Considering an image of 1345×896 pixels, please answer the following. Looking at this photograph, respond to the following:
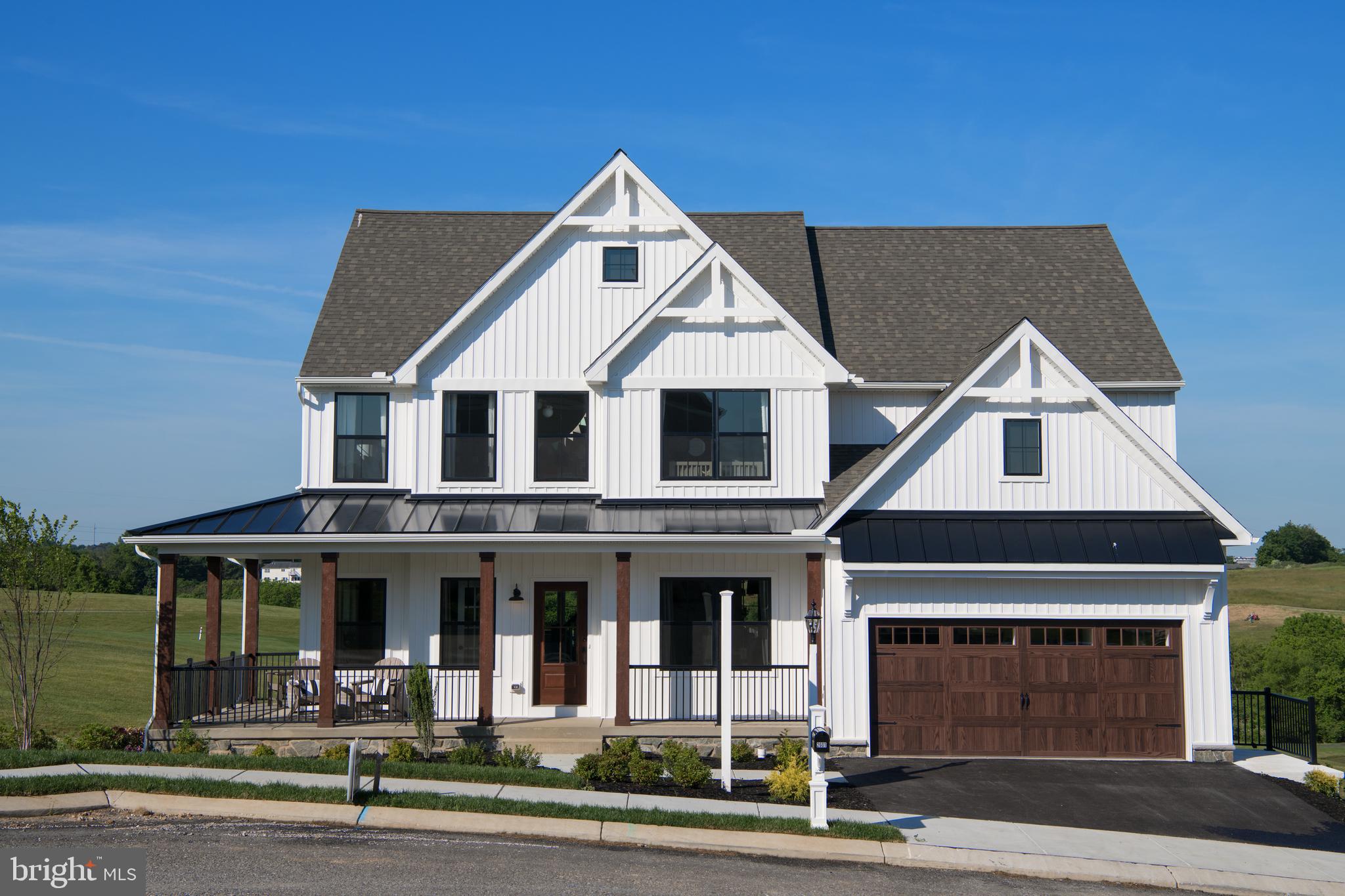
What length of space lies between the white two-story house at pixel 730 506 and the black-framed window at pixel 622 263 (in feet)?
0.21

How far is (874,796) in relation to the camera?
15445 millimetres

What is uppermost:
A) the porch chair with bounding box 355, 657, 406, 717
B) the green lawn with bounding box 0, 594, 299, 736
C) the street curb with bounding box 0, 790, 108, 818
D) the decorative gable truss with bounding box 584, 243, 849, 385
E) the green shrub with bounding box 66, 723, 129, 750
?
the decorative gable truss with bounding box 584, 243, 849, 385

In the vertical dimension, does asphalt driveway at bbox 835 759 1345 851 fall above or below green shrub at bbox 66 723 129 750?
below

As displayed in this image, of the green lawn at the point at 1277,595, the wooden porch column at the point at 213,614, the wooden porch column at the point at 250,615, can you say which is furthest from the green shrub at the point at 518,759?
the green lawn at the point at 1277,595

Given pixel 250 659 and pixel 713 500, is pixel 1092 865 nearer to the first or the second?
pixel 713 500

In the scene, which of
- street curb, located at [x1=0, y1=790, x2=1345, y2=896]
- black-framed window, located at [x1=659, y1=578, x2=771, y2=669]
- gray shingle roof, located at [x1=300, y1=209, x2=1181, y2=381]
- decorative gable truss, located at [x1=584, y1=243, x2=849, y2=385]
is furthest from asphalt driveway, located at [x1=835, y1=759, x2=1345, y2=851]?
gray shingle roof, located at [x1=300, y1=209, x2=1181, y2=381]

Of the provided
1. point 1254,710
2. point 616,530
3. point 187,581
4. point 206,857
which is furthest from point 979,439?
point 187,581

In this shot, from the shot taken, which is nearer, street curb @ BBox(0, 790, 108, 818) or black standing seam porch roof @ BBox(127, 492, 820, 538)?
street curb @ BBox(0, 790, 108, 818)

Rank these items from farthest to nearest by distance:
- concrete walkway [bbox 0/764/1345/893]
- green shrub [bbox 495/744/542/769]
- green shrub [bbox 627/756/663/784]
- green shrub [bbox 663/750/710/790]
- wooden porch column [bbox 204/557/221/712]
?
wooden porch column [bbox 204/557/221/712], green shrub [bbox 495/744/542/769], green shrub [bbox 627/756/663/784], green shrub [bbox 663/750/710/790], concrete walkway [bbox 0/764/1345/893]

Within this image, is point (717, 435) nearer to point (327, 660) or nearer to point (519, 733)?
point (519, 733)

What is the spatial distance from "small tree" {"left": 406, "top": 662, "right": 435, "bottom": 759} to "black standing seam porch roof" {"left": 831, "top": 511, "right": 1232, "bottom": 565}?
6928 mm

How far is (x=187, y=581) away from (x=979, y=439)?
81984 mm

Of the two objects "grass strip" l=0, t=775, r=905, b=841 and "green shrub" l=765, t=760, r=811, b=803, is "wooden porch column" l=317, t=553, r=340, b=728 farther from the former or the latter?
"green shrub" l=765, t=760, r=811, b=803

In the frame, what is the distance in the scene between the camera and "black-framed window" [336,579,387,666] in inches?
812
